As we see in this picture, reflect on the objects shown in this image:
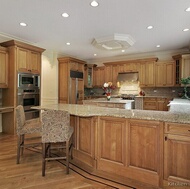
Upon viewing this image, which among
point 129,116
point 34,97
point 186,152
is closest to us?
point 186,152

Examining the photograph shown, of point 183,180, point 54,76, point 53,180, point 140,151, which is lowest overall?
point 53,180

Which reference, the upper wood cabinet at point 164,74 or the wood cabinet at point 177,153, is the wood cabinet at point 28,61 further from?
the upper wood cabinet at point 164,74

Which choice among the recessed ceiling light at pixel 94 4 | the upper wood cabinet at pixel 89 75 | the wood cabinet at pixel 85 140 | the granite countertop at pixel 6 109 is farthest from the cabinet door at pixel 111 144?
the upper wood cabinet at pixel 89 75

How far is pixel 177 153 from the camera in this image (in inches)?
74.9

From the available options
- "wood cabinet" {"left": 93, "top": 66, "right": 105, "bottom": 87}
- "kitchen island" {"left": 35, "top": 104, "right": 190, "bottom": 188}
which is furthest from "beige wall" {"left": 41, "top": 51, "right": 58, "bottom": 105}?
"kitchen island" {"left": 35, "top": 104, "right": 190, "bottom": 188}

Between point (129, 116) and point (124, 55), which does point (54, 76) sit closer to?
point (124, 55)

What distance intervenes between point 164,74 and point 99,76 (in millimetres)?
3203

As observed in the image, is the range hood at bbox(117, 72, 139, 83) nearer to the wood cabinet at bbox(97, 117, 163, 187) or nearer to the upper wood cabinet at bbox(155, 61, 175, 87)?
the upper wood cabinet at bbox(155, 61, 175, 87)

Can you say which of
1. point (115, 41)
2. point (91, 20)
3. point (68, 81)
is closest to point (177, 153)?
point (91, 20)

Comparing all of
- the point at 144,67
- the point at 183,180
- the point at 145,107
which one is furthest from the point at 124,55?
the point at 183,180

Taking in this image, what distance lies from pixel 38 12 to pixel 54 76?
Result: 11.1 feet

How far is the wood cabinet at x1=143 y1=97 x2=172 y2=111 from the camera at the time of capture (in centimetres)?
627

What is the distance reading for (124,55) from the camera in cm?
765

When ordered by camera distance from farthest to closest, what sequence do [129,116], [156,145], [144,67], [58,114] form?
1. [144,67]
2. [58,114]
3. [129,116]
4. [156,145]
